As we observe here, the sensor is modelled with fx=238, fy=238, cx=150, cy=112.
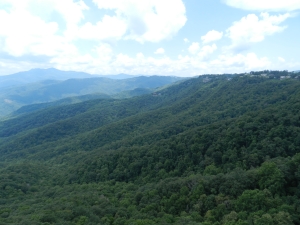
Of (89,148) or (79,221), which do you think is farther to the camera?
(89,148)

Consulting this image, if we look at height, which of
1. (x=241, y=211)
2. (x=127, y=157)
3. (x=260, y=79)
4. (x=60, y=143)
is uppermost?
(x=260, y=79)

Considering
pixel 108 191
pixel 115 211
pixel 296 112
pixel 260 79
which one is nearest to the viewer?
pixel 115 211

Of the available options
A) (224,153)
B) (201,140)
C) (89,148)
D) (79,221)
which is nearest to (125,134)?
(89,148)

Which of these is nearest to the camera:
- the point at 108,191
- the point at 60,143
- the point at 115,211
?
the point at 115,211

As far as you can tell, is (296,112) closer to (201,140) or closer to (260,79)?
(201,140)

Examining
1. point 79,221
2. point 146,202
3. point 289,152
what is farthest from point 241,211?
point 289,152

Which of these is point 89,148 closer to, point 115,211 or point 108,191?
point 108,191

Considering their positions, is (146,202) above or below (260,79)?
below

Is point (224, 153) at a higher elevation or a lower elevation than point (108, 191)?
higher

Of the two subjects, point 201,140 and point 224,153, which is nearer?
→ point 224,153

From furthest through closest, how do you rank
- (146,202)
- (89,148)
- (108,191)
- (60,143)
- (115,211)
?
(60,143), (89,148), (108,191), (146,202), (115,211)
